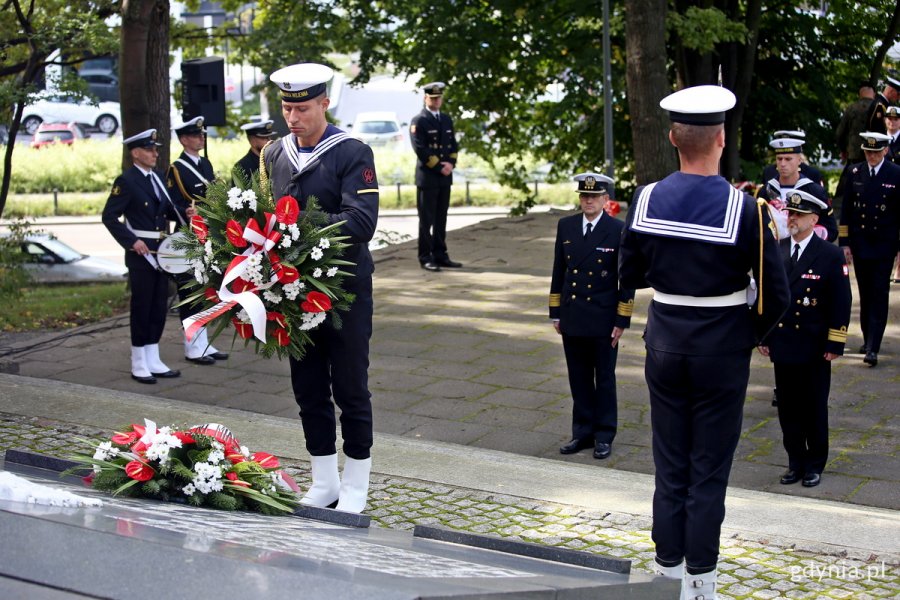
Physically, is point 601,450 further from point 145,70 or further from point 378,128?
point 378,128

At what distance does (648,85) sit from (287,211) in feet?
25.8

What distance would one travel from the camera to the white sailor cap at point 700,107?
4410 mm

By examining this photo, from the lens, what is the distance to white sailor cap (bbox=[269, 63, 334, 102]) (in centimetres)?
527

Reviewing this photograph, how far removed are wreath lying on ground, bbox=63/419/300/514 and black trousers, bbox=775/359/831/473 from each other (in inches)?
125

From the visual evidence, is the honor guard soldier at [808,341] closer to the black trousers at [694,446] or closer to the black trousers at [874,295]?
the black trousers at [694,446]

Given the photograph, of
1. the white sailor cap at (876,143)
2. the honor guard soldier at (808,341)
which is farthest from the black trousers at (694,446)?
the white sailor cap at (876,143)

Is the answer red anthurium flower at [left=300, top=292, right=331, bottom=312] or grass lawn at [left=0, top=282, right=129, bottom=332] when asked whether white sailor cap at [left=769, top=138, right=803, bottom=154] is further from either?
grass lawn at [left=0, top=282, right=129, bottom=332]

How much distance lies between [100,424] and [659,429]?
4.27 m

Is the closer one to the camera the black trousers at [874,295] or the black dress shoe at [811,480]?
the black dress shoe at [811,480]

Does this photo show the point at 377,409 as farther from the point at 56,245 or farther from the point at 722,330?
the point at 56,245

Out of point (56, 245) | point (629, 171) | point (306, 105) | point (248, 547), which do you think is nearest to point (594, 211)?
point (306, 105)

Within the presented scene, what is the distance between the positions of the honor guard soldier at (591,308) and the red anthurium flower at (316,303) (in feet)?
8.68

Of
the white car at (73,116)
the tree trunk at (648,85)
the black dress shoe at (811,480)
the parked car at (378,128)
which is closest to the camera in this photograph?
the black dress shoe at (811,480)

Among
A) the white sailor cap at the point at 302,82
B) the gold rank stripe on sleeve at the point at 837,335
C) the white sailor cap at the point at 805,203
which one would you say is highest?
the white sailor cap at the point at 302,82
